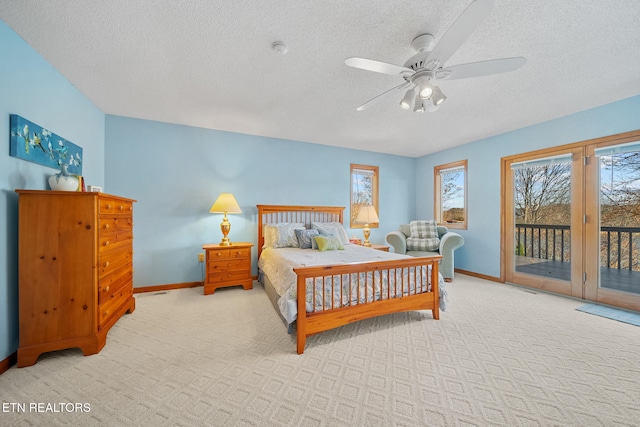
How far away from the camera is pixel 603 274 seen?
3.22m

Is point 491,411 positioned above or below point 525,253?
below

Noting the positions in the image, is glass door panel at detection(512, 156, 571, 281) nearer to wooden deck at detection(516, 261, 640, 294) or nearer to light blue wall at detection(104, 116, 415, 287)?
wooden deck at detection(516, 261, 640, 294)

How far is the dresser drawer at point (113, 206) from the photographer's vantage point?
2.06m

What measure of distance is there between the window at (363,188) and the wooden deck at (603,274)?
2738 millimetres

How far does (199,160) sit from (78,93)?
1.48m

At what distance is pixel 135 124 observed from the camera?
3473 mm

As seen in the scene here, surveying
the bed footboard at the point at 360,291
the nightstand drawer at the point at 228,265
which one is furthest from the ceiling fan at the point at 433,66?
the nightstand drawer at the point at 228,265

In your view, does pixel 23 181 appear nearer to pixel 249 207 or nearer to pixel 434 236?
pixel 249 207

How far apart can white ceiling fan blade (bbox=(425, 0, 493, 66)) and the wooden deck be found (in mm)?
3769

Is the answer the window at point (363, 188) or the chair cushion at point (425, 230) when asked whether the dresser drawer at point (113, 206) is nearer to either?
the window at point (363, 188)

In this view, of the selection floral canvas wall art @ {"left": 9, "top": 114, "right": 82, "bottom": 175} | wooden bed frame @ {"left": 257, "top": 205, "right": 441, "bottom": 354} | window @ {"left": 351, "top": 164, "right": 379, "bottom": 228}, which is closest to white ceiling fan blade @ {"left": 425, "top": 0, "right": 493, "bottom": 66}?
wooden bed frame @ {"left": 257, "top": 205, "right": 441, "bottom": 354}

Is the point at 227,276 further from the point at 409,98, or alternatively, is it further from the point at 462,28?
the point at 462,28

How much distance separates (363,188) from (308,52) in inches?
138

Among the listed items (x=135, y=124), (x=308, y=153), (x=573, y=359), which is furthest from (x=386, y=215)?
(x=135, y=124)
